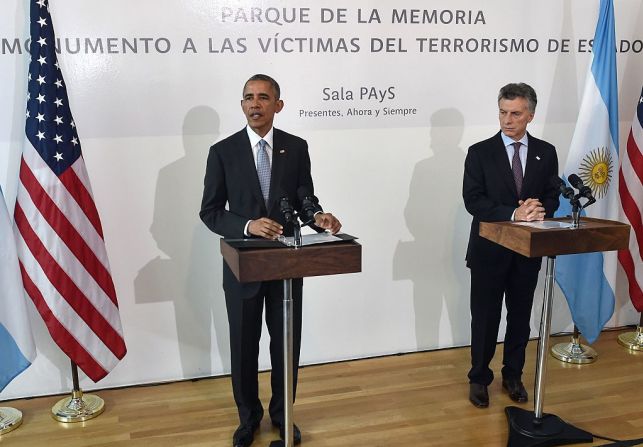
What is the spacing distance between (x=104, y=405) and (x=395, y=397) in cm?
170

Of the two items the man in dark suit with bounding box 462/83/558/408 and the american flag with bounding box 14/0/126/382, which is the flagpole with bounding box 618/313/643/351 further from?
the american flag with bounding box 14/0/126/382

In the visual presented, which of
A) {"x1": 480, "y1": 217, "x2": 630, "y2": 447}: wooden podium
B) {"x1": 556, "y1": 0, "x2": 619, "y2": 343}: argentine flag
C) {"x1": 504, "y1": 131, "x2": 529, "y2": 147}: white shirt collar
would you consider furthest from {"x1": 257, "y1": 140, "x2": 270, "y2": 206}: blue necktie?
{"x1": 556, "y1": 0, "x2": 619, "y2": 343}: argentine flag

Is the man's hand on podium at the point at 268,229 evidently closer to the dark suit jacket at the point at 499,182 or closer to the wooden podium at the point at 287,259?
the wooden podium at the point at 287,259

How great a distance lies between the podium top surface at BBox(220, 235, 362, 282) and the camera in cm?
236

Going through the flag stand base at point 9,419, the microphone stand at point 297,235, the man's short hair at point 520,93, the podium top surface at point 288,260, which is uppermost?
the man's short hair at point 520,93

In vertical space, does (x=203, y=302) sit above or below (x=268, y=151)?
below

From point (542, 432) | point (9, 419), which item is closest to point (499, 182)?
point (542, 432)

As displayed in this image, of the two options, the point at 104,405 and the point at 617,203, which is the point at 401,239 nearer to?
the point at 617,203

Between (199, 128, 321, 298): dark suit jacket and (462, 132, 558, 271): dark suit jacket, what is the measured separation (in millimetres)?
978

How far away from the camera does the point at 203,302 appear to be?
4.07m

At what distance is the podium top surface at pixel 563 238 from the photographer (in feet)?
8.79

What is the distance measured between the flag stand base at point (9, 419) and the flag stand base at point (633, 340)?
3977 mm

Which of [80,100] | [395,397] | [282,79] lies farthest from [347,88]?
[395,397]

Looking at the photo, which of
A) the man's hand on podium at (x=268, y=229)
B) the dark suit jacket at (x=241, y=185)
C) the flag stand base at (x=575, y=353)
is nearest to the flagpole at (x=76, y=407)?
the dark suit jacket at (x=241, y=185)
